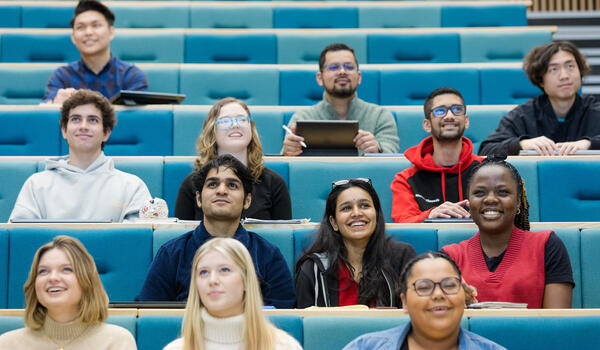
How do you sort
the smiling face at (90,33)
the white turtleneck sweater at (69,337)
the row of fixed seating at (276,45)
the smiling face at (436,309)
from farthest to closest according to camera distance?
1. the row of fixed seating at (276,45)
2. the smiling face at (90,33)
3. the white turtleneck sweater at (69,337)
4. the smiling face at (436,309)

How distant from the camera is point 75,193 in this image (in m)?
2.30

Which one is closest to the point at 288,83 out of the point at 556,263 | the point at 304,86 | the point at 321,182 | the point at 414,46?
the point at 304,86

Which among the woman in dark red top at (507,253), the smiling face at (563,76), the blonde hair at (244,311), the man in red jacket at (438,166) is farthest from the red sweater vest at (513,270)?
the smiling face at (563,76)

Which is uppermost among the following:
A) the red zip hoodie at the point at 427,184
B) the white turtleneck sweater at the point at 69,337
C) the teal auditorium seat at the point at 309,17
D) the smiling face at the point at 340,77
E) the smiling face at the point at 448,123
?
the teal auditorium seat at the point at 309,17

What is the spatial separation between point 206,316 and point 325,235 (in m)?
0.50

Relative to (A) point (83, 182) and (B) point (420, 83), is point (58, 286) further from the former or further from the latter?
(B) point (420, 83)

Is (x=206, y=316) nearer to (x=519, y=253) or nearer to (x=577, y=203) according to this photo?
(x=519, y=253)

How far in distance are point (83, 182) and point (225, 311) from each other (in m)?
0.90

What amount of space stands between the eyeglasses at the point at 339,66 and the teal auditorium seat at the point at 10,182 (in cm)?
96

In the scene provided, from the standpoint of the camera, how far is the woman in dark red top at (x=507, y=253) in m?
1.83

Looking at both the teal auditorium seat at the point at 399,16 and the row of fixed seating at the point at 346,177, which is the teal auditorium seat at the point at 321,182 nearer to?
the row of fixed seating at the point at 346,177

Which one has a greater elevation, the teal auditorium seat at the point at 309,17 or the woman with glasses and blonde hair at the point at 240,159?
the teal auditorium seat at the point at 309,17

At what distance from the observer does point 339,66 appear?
9.29 feet

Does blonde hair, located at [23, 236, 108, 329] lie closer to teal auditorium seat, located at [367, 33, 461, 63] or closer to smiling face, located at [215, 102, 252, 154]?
smiling face, located at [215, 102, 252, 154]
